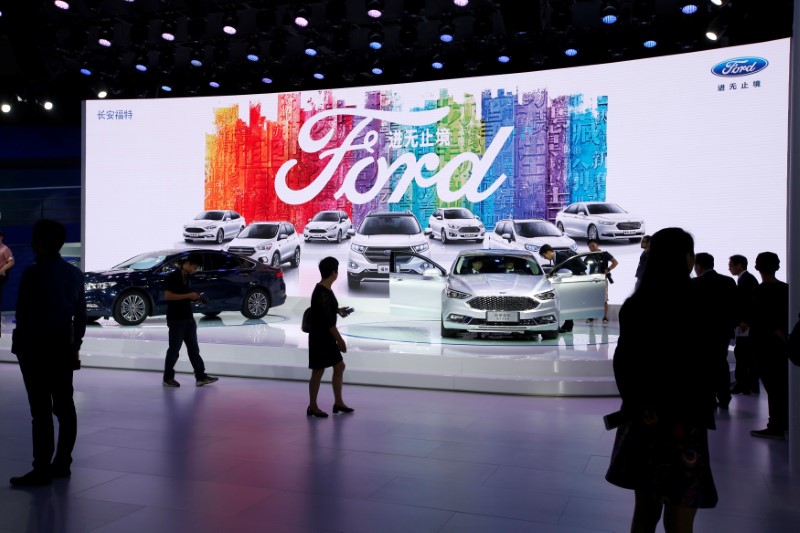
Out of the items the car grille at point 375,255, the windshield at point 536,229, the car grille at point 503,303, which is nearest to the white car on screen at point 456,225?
the windshield at point 536,229

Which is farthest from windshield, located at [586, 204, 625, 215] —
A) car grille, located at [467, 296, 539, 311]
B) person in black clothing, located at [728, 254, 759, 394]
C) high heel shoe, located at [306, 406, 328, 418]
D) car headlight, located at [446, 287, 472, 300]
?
high heel shoe, located at [306, 406, 328, 418]

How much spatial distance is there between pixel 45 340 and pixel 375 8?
916 centimetres

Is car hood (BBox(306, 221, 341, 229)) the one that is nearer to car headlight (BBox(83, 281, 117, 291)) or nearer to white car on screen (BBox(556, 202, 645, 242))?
car headlight (BBox(83, 281, 117, 291))

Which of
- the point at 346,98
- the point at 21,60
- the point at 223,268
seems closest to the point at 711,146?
the point at 346,98

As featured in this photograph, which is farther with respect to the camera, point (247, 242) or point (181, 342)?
point (247, 242)

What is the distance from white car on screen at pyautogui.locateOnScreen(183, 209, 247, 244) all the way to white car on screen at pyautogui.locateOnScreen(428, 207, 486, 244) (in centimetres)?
407

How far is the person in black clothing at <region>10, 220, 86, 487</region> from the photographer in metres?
4.66

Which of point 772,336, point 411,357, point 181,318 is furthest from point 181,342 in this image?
point 772,336

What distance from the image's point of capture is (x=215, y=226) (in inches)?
599

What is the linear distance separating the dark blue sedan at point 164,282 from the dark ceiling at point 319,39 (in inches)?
160

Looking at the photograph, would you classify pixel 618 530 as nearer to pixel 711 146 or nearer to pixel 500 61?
pixel 711 146

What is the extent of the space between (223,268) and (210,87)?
18.2 ft

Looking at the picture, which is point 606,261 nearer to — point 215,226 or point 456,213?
point 456,213

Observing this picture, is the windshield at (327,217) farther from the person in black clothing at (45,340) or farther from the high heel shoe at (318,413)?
the person in black clothing at (45,340)
